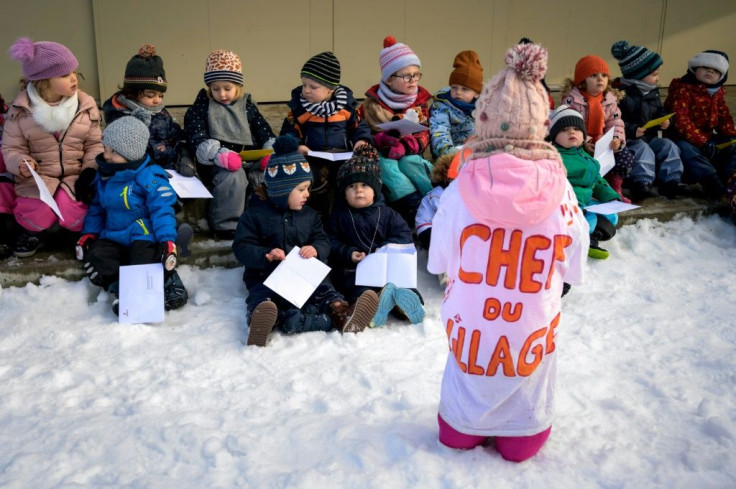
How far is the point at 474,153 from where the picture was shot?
2814mm

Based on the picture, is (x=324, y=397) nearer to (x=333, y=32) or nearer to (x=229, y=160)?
(x=229, y=160)

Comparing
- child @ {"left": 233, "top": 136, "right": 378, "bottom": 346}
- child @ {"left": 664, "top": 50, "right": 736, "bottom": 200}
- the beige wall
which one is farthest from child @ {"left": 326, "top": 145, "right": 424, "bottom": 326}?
child @ {"left": 664, "top": 50, "right": 736, "bottom": 200}

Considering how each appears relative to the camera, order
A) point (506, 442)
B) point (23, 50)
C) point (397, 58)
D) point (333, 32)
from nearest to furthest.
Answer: point (506, 442), point (23, 50), point (397, 58), point (333, 32)

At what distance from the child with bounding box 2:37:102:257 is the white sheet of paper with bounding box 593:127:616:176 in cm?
383

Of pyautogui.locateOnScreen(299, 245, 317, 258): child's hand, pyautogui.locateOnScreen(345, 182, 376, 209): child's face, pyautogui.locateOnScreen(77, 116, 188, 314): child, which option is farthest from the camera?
pyautogui.locateOnScreen(345, 182, 376, 209): child's face

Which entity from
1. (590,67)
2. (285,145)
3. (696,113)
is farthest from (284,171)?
(696,113)

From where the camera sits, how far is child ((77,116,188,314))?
4559mm

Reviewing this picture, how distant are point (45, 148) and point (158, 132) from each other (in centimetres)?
78

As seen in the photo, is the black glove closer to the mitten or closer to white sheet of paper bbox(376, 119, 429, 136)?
the mitten

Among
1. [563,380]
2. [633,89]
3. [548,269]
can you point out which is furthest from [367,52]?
[548,269]

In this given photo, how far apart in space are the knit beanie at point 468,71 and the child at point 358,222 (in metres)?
1.37

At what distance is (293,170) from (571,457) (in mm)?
2384

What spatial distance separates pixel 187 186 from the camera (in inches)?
192

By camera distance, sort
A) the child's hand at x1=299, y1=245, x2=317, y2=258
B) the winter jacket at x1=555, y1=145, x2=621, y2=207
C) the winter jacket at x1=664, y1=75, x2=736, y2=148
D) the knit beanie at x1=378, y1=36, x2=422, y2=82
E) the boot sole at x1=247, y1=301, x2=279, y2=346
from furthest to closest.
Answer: the winter jacket at x1=664, y1=75, x2=736, y2=148 → the knit beanie at x1=378, y1=36, x2=422, y2=82 → the winter jacket at x1=555, y1=145, x2=621, y2=207 → the child's hand at x1=299, y1=245, x2=317, y2=258 → the boot sole at x1=247, y1=301, x2=279, y2=346
